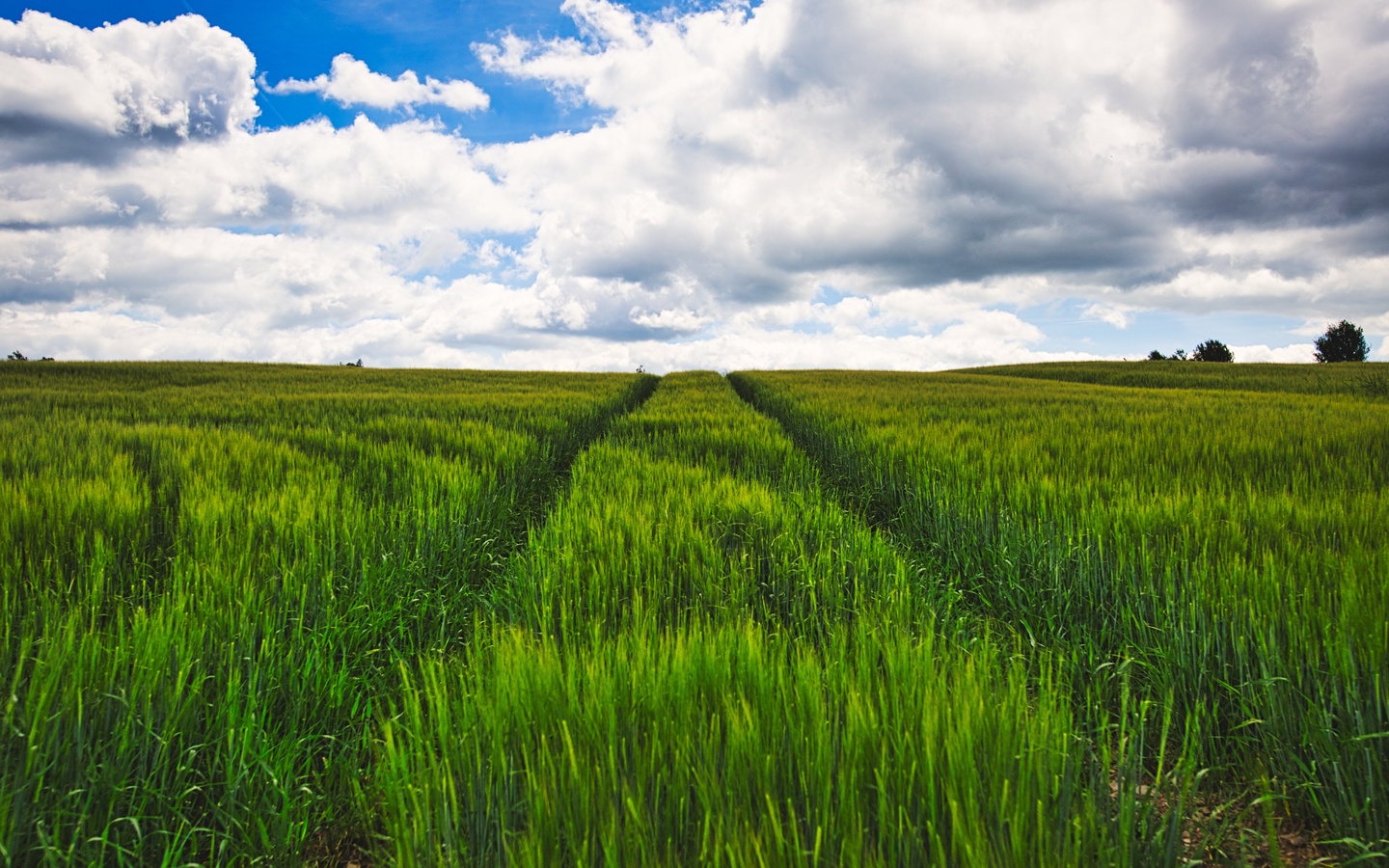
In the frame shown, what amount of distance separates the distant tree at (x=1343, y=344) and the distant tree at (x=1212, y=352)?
12.7 meters

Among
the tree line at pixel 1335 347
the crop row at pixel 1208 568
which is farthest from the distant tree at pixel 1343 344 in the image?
the crop row at pixel 1208 568

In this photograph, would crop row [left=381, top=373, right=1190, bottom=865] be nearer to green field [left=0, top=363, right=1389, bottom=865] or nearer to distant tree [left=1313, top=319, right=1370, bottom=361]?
green field [left=0, top=363, right=1389, bottom=865]

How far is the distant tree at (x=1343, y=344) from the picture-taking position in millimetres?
64938

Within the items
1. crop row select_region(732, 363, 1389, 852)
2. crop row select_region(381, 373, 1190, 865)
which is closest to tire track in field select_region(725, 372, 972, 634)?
crop row select_region(732, 363, 1389, 852)

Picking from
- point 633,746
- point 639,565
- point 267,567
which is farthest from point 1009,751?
point 267,567

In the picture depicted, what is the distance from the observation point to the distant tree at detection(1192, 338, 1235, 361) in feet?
209

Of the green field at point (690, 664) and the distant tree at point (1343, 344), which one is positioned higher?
the distant tree at point (1343, 344)

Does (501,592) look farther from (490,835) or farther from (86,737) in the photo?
(490,835)

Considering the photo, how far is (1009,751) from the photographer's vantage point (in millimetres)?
1205

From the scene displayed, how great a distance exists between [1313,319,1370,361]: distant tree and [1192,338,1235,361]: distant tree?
1273 centimetres

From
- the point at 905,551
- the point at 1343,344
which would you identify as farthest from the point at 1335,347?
the point at 905,551

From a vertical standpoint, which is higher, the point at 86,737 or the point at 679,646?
the point at 679,646

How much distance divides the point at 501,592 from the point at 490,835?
2.08m

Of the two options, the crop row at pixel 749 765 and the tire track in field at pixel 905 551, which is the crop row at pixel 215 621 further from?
the tire track in field at pixel 905 551
